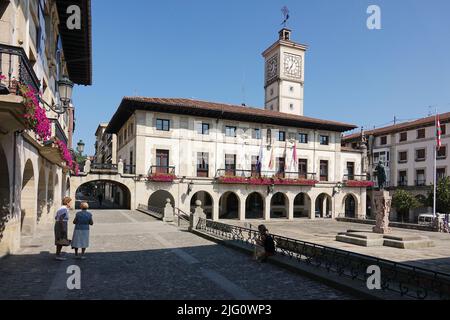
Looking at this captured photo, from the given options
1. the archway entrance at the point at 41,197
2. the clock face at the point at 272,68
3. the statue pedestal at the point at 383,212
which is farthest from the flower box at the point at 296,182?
the archway entrance at the point at 41,197

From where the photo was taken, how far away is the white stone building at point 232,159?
30891 millimetres

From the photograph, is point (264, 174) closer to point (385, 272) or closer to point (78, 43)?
point (78, 43)

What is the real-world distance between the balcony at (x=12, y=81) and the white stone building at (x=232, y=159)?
72.9 ft

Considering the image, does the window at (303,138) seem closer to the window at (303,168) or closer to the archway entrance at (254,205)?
the window at (303,168)

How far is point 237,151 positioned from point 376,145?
91.4 ft

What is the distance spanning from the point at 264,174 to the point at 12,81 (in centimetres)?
3011

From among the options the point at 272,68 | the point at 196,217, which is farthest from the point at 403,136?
the point at 196,217

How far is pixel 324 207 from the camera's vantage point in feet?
136

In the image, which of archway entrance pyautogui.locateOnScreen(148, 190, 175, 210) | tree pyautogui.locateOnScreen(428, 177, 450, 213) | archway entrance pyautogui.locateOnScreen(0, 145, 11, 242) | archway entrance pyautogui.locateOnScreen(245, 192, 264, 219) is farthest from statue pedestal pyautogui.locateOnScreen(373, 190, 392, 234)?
tree pyautogui.locateOnScreen(428, 177, 450, 213)

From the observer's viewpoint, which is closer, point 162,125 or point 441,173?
point 162,125

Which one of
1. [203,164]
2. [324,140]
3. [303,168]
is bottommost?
[303,168]

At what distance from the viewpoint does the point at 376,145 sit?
172 ft
